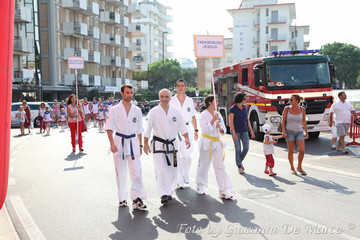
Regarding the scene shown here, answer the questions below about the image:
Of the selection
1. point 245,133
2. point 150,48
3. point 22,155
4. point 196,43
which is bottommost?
point 22,155

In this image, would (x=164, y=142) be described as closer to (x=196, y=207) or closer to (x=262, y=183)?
(x=196, y=207)

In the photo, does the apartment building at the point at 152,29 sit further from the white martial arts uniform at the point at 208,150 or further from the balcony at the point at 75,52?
the white martial arts uniform at the point at 208,150

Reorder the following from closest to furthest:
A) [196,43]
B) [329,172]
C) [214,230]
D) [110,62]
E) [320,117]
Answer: [214,230] → [196,43] → [329,172] → [320,117] → [110,62]

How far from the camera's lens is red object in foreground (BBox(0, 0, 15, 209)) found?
3188 millimetres

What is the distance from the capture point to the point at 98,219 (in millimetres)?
6219

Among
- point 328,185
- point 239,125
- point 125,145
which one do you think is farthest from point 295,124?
point 125,145

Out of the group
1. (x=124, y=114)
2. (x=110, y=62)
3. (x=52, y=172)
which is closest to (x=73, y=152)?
(x=52, y=172)

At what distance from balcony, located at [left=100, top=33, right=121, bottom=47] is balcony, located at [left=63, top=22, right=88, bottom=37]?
6.95 metres

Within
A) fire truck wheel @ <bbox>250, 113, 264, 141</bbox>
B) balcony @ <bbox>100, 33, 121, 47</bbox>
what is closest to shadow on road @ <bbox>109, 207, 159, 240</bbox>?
fire truck wheel @ <bbox>250, 113, 264, 141</bbox>

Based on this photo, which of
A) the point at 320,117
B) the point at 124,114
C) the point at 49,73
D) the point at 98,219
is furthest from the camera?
the point at 49,73

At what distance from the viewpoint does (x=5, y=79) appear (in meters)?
3.22

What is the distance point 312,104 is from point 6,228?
1216 cm

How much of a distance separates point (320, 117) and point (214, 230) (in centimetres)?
1127

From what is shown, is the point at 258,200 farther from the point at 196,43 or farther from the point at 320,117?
the point at 320,117
